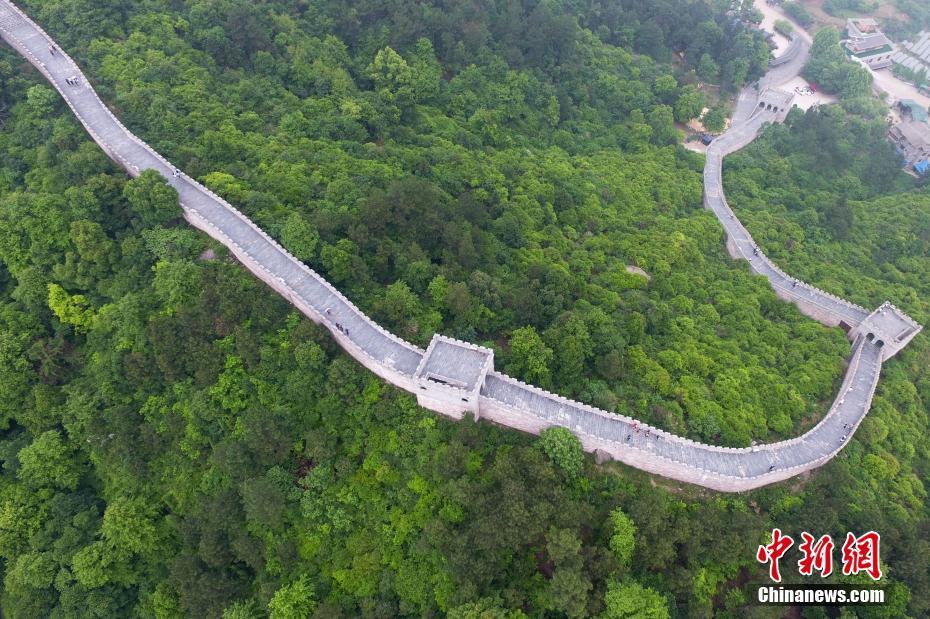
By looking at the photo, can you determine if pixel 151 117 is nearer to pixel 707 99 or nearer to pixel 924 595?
pixel 924 595

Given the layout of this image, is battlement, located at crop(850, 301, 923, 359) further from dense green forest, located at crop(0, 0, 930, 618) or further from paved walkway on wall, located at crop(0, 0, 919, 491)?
dense green forest, located at crop(0, 0, 930, 618)

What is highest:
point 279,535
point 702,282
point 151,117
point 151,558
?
point 151,117

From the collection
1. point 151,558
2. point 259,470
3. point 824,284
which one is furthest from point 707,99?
point 151,558

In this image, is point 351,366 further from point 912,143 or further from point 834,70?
point 834,70

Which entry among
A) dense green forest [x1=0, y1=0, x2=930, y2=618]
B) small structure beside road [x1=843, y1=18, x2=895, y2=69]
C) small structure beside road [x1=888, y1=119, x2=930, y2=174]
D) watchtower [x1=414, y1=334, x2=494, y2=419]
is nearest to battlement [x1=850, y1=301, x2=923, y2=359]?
dense green forest [x1=0, y1=0, x2=930, y2=618]

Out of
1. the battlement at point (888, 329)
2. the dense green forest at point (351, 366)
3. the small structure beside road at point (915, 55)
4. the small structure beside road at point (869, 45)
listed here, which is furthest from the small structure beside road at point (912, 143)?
the battlement at point (888, 329)

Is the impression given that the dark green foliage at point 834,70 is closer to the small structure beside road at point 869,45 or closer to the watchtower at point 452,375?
the small structure beside road at point 869,45
